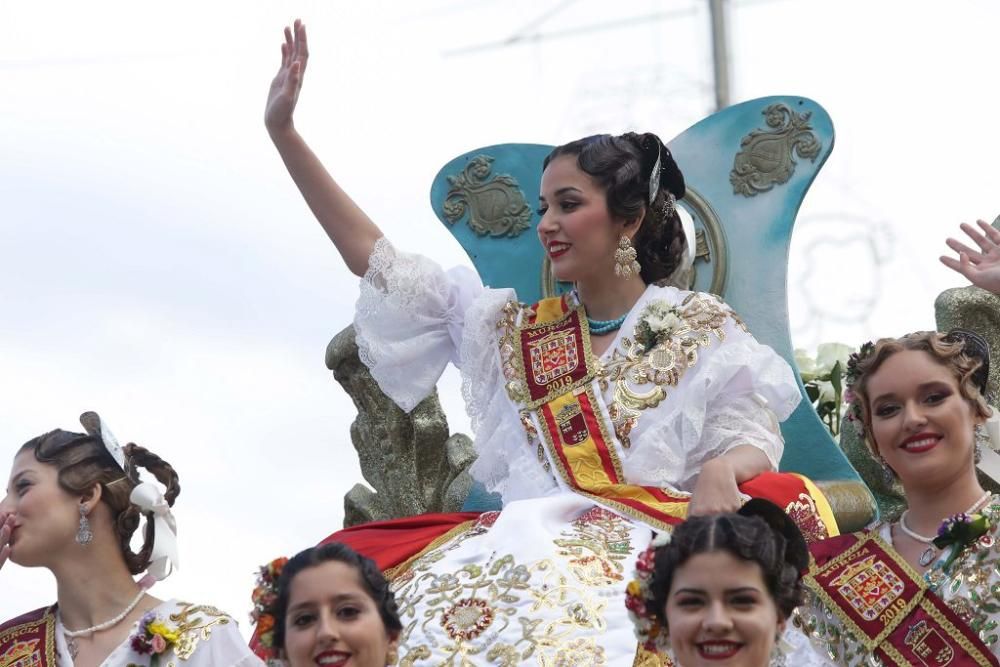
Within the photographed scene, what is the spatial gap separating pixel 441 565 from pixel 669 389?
0.98m

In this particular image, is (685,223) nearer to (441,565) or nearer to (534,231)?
(534,231)

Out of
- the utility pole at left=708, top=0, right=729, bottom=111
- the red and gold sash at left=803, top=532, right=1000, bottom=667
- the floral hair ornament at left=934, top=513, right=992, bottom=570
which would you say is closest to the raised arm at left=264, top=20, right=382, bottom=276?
the red and gold sash at left=803, top=532, right=1000, bottom=667

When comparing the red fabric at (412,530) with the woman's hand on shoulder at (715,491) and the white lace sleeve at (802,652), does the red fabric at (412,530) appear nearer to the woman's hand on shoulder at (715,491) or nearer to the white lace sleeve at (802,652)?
the woman's hand on shoulder at (715,491)

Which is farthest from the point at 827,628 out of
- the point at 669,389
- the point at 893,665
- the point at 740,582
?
the point at 669,389

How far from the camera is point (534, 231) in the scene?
25.1 feet

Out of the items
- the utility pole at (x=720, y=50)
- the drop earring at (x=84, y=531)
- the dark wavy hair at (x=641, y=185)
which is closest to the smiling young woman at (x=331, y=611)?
the drop earring at (x=84, y=531)

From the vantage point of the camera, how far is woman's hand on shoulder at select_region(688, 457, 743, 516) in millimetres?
5613

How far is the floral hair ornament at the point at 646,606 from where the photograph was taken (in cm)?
470

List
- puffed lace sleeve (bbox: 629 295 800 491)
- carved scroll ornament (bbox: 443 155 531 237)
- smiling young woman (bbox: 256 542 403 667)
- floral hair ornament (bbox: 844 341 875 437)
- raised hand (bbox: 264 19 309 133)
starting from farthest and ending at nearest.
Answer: carved scroll ornament (bbox: 443 155 531 237) < raised hand (bbox: 264 19 309 133) < puffed lace sleeve (bbox: 629 295 800 491) < floral hair ornament (bbox: 844 341 875 437) < smiling young woman (bbox: 256 542 403 667)

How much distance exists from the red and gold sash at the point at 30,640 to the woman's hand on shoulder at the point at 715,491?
1.70 m

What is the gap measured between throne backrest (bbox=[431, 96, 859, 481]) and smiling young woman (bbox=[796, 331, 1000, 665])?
162 centimetres

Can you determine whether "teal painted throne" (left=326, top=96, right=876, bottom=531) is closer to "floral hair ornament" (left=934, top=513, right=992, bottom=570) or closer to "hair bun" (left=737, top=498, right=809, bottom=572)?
"floral hair ornament" (left=934, top=513, right=992, bottom=570)

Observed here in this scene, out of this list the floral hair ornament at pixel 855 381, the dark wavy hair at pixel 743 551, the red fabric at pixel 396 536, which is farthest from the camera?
the red fabric at pixel 396 536

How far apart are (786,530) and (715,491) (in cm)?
88
